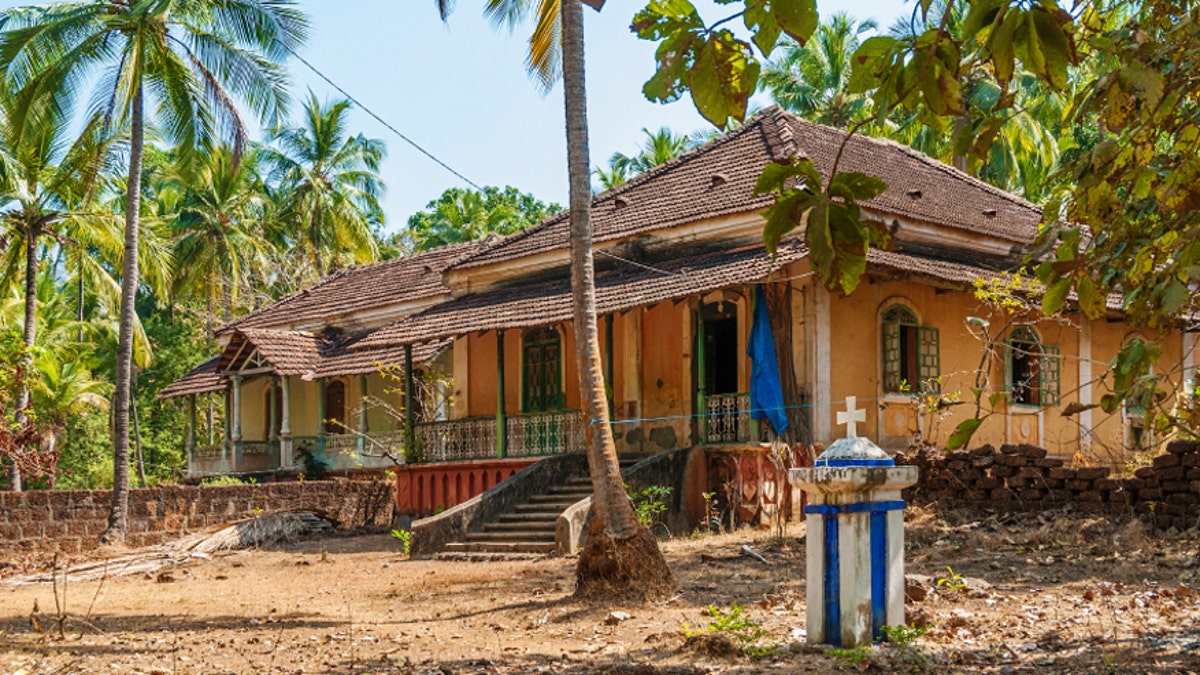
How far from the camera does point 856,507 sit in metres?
7.67

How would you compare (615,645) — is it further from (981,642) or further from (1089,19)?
(1089,19)

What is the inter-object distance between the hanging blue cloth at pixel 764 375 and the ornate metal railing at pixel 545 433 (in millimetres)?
2920

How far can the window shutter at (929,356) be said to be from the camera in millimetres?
18562

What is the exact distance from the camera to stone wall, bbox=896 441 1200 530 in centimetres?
1312

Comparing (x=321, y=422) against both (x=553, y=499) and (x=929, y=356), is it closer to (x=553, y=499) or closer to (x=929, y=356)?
(x=553, y=499)

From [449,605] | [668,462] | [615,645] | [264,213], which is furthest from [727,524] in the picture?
[264,213]

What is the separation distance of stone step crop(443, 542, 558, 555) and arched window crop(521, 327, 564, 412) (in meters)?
4.98

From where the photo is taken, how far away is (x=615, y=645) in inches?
358

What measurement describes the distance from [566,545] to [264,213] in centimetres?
3305

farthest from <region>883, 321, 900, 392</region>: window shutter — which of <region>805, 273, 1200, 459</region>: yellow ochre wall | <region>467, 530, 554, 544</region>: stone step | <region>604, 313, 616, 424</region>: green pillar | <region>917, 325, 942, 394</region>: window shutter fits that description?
<region>467, 530, 554, 544</region>: stone step

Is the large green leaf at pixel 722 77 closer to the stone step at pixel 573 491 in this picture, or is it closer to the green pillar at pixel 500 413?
the stone step at pixel 573 491

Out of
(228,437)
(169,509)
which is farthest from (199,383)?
(169,509)

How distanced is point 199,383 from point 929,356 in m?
19.2

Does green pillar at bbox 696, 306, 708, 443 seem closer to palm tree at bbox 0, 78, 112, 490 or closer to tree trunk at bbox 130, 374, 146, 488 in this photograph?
palm tree at bbox 0, 78, 112, 490
